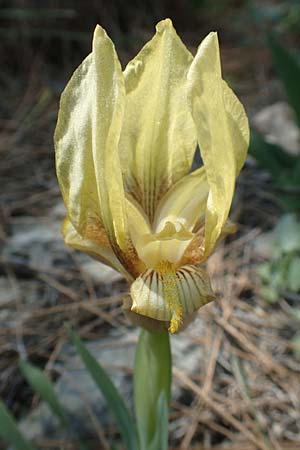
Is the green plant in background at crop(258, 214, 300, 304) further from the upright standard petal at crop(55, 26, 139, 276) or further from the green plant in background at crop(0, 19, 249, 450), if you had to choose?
the upright standard petal at crop(55, 26, 139, 276)

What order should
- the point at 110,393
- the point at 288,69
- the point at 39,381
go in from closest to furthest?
the point at 110,393 → the point at 39,381 → the point at 288,69

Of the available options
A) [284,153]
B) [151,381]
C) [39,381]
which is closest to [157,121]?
[151,381]

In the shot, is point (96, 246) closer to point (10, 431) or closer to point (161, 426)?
point (161, 426)

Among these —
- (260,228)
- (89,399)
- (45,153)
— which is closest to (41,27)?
(45,153)

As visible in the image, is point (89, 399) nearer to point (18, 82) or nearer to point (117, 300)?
point (117, 300)

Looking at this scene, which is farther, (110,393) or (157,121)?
(110,393)

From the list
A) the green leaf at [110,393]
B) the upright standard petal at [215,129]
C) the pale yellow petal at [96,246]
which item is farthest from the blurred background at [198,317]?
the upright standard petal at [215,129]

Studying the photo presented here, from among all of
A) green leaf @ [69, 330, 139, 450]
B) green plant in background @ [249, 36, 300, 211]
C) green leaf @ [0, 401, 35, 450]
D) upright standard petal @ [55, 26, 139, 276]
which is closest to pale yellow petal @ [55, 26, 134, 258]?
upright standard petal @ [55, 26, 139, 276]
